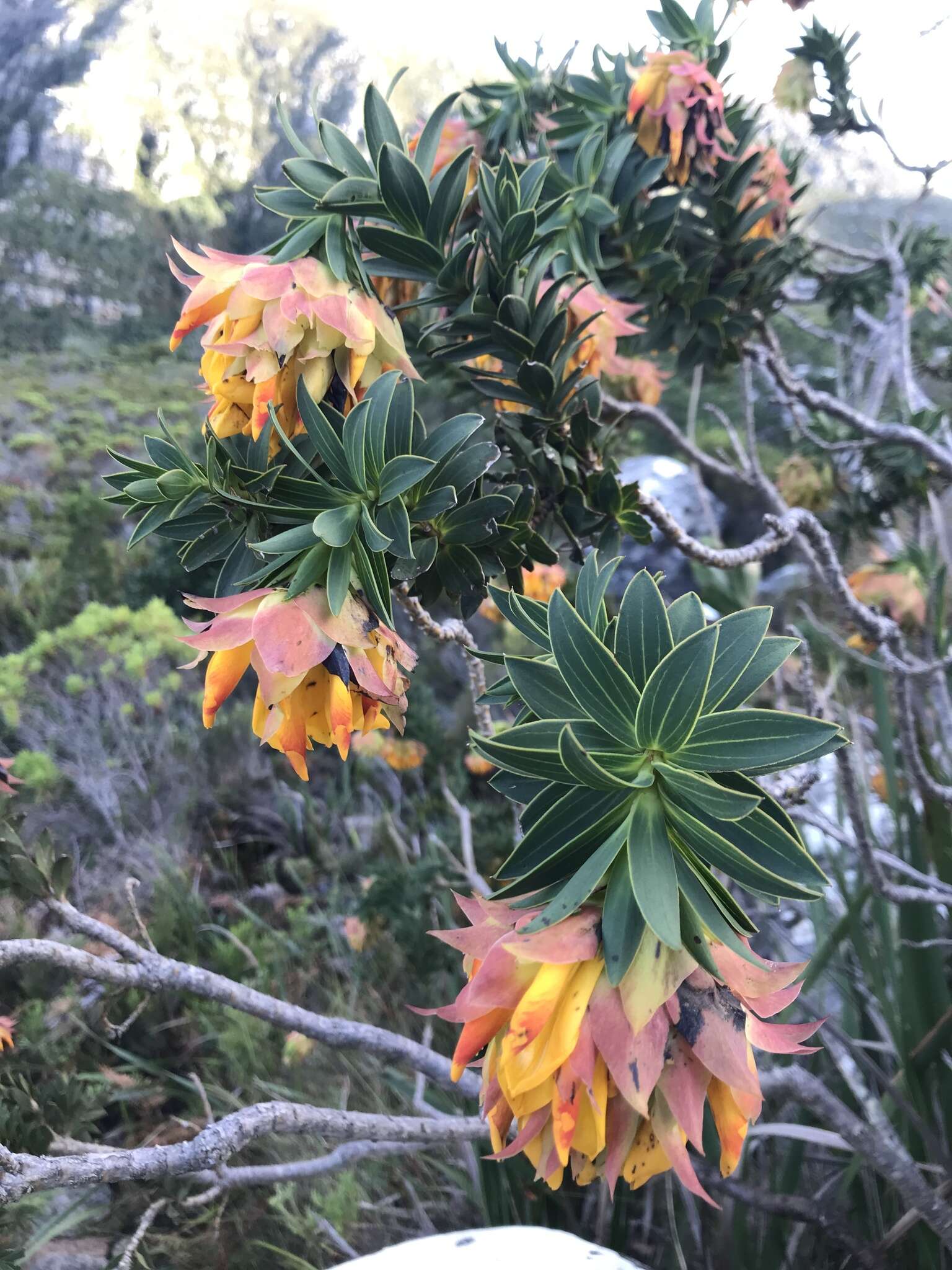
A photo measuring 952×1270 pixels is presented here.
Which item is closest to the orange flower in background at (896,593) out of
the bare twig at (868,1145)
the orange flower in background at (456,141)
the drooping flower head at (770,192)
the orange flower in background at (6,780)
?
the drooping flower head at (770,192)

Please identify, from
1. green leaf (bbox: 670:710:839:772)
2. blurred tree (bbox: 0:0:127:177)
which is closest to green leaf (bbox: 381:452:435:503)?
green leaf (bbox: 670:710:839:772)

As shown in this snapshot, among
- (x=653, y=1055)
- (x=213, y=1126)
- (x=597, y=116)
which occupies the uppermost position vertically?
(x=597, y=116)

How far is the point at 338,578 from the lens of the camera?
459 mm

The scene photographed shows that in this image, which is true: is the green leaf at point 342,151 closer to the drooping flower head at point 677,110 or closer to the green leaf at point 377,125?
the green leaf at point 377,125

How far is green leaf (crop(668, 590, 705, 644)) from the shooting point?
18.8 inches

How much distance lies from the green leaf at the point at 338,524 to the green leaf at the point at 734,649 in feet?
0.74

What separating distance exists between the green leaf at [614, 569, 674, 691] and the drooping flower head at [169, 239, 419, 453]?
25 centimetres

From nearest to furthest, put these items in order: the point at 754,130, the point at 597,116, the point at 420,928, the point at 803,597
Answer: the point at 597,116, the point at 754,130, the point at 420,928, the point at 803,597

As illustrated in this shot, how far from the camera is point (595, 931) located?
1.29 ft

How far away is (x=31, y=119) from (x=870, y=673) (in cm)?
627

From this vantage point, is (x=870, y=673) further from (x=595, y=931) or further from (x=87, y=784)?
(x=87, y=784)

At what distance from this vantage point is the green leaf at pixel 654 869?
0.35 m

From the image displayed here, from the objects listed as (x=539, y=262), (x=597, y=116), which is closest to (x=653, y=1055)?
(x=539, y=262)

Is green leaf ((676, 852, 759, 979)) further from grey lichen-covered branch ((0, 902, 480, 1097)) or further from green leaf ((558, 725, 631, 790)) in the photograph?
grey lichen-covered branch ((0, 902, 480, 1097))
